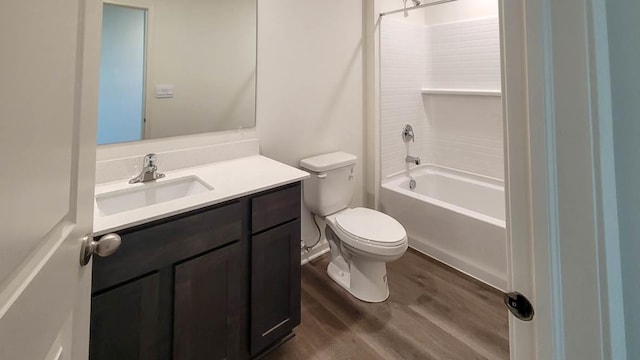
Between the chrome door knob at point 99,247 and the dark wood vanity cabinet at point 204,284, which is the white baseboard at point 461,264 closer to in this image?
the dark wood vanity cabinet at point 204,284

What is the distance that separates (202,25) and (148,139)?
69cm

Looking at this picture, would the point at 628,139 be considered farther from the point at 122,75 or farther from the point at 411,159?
the point at 411,159

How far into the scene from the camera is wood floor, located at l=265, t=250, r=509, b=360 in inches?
62.7

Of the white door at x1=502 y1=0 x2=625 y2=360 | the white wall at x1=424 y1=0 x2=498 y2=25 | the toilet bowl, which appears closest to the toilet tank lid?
the toilet bowl

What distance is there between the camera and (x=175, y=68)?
160 centimetres

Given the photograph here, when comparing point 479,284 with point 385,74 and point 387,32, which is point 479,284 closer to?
point 385,74

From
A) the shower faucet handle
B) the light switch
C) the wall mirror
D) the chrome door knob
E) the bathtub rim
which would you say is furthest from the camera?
the shower faucet handle

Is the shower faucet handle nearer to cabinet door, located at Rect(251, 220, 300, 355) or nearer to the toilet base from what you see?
the toilet base

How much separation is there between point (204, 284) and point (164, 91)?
39.9 inches

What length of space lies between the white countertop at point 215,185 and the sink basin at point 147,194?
0.02 m

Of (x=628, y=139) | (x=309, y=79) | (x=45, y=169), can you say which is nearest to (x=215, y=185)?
(x=45, y=169)

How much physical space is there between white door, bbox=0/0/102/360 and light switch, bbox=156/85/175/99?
2.99 feet

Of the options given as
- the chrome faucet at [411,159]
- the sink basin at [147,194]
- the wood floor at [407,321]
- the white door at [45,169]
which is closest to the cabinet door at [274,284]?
the wood floor at [407,321]

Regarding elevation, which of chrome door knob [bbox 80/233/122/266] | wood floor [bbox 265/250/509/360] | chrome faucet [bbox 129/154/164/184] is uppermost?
chrome faucet [bbox 129/154/164/184]
